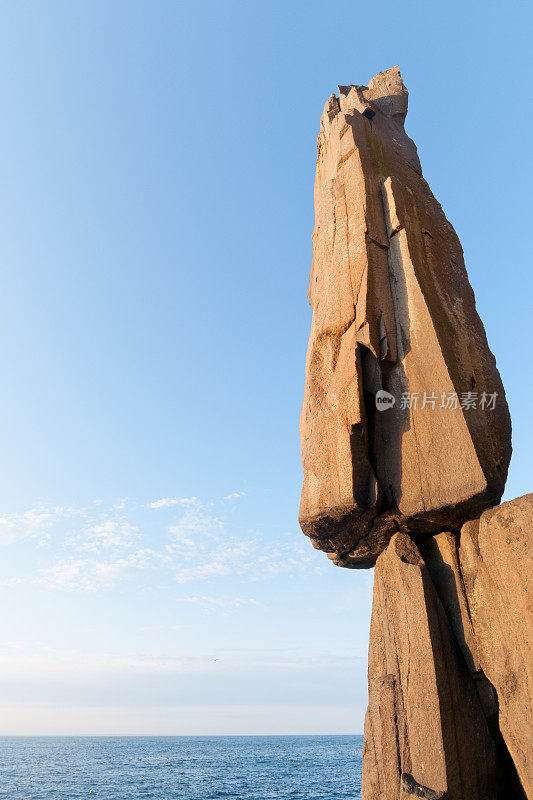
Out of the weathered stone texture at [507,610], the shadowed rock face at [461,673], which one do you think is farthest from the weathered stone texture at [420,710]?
the weathered stone texture at [507,610]

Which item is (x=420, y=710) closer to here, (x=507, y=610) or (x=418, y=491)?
(x=507, y=610)

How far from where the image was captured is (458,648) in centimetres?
753

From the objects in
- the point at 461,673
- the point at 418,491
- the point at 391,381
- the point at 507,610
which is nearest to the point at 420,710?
the point at 461,673

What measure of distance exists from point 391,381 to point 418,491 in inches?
80.3

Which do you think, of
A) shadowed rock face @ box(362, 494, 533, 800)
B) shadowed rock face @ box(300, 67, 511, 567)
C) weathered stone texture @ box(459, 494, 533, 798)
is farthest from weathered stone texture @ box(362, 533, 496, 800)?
shadowed rock face @ box(300, 67, 511, 567)

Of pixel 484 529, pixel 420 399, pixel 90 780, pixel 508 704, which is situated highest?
pixel 420 399

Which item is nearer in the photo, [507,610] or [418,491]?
[507,610]

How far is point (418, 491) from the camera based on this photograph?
26.5 feet

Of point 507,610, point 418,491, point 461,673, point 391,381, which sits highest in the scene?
point 391,381

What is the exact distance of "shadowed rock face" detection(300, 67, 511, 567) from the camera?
26.4 feet

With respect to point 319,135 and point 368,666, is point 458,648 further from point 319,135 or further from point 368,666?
point 319,135

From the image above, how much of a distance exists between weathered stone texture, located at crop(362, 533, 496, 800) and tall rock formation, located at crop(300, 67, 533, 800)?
0.07ft

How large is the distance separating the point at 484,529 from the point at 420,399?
7.28 feet

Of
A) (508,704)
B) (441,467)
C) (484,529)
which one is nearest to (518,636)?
(508,704)
